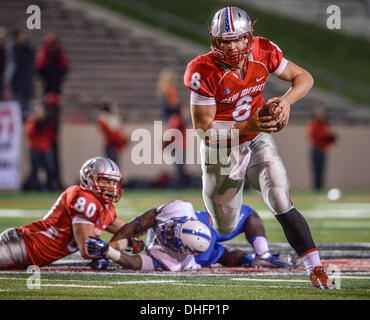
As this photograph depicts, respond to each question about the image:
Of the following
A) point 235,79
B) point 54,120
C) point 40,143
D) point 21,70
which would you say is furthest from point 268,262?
point 21,70

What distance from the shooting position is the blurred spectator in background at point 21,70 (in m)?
13.6

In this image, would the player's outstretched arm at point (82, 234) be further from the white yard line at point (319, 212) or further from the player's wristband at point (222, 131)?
the white yard line at point (319, 212)

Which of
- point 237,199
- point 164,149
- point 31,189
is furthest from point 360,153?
point 237,199

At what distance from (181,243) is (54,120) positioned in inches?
343

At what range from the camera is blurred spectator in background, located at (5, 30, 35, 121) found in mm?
13570

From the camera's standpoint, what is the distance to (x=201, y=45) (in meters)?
19.9

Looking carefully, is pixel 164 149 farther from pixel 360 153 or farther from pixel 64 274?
pixel 64 274

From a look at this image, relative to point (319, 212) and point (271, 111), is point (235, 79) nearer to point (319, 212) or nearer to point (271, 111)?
point (271, 111)

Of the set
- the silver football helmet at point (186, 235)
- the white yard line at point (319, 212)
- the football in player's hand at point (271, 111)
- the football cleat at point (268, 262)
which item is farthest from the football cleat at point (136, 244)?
the white yard line at point (319, 212)

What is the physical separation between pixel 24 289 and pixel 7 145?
9184 millimetres

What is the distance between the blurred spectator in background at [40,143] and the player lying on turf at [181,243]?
25.2ft

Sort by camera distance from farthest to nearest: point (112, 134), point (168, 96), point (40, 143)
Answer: point (112, 134) < point (168, 96) < point (40, 143)

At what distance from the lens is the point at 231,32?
5.01 m

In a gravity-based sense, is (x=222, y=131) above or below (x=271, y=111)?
below
